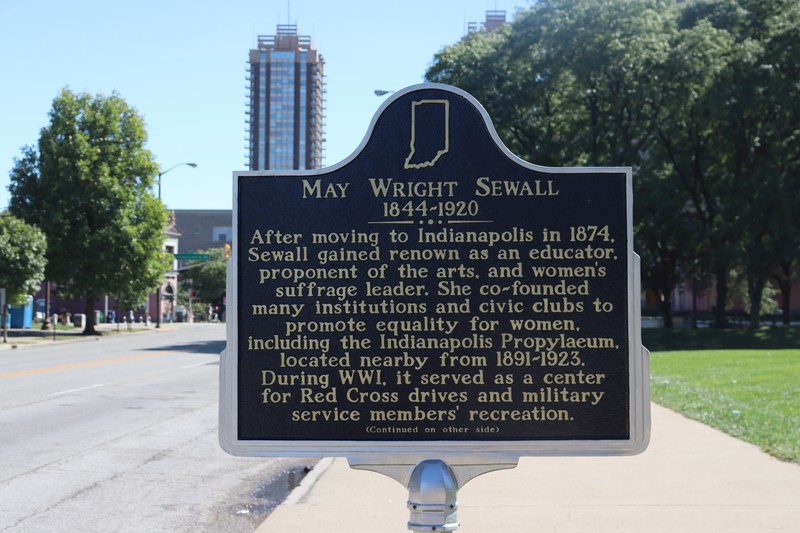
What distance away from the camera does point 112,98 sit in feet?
154

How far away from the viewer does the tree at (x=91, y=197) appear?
1775 inches

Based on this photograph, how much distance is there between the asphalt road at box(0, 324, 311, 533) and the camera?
7.88 m

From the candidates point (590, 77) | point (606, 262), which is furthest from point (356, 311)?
point (590, 77)

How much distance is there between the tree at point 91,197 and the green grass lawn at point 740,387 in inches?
1028

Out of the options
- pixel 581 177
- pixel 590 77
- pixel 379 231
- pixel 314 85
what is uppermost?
pixel 314 85

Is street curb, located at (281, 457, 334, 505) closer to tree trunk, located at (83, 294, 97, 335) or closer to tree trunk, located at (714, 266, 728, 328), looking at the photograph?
tree trunk, located at (714, 266, 728, 328)

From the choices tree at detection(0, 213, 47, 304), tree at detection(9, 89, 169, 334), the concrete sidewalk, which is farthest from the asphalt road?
tree at detection(9, 89, 169, 334)

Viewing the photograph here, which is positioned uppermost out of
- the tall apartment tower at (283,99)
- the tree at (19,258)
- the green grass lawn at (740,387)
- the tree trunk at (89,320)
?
the tall apartment tower at (283,99)

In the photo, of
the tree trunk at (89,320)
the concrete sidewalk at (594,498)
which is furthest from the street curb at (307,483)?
the tree trunk at (89,320)

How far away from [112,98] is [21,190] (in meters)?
6.49

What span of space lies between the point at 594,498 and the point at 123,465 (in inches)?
210

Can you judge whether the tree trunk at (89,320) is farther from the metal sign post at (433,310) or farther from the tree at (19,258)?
the metal sign post at (433,310)

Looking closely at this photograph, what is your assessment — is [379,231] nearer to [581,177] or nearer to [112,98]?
[581,177]

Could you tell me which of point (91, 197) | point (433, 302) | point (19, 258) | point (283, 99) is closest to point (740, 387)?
point (433, 302)
